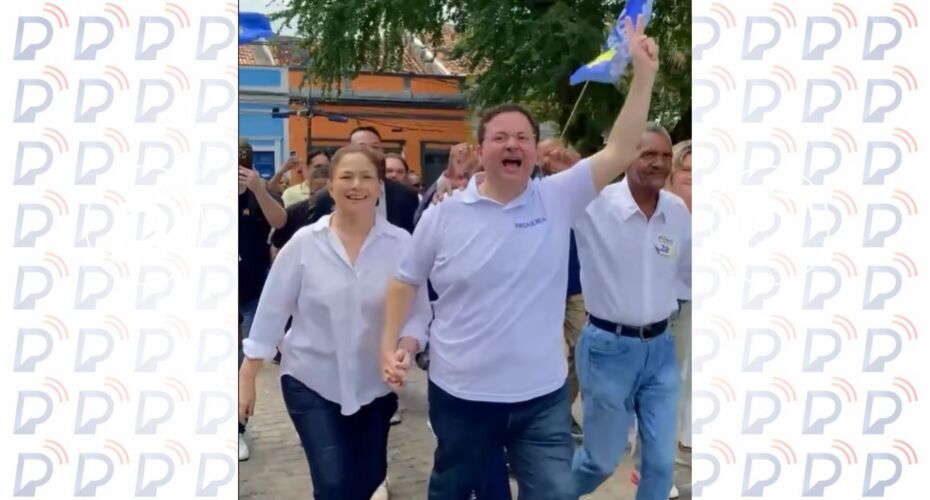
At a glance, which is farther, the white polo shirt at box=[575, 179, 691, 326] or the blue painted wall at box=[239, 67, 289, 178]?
the blue painted wall at box=[239, 67, 289, 178]

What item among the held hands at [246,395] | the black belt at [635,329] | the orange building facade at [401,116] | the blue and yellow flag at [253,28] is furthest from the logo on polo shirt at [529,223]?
the orange building facade at [401,116]

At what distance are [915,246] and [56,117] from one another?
2.49m

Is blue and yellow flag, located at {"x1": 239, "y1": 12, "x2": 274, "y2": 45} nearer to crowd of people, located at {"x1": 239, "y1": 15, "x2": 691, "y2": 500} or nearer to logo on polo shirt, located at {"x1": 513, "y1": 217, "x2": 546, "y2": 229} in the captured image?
crowd of people, located at {"x1": 239, "y1": 15, "x2": 691, "y2": 500}

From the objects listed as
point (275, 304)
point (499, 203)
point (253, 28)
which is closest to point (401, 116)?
point (253, 28)

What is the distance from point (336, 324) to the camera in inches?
149

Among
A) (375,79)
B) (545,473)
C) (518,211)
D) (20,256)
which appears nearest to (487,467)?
(545,473)

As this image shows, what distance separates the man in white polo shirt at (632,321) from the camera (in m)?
4.11

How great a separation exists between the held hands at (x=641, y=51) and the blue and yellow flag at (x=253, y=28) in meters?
1.80

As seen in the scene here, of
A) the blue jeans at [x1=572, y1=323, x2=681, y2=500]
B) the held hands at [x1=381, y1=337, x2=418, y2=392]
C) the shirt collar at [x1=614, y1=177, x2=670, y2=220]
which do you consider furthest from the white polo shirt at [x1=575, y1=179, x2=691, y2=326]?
the held hands at [x1=381, y1=337, x2=418, y2=392]

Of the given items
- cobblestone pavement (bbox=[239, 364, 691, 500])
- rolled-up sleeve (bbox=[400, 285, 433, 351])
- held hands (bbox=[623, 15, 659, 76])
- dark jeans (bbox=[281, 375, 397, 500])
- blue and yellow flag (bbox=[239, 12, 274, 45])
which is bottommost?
cobblestone pavement (bbox=[239, 364, 691, 500])

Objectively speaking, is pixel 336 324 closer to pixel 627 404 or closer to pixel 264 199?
pixel 627 404

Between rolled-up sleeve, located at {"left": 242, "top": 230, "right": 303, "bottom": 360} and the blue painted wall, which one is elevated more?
the blue painted wall

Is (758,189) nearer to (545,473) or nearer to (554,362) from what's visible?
(554,362)

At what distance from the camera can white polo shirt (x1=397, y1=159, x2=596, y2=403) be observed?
3463 millimetres
